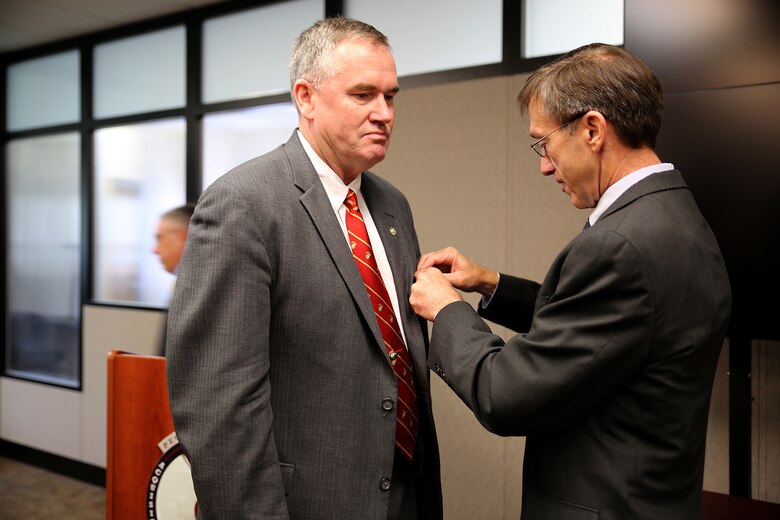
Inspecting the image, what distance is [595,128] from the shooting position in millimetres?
1237

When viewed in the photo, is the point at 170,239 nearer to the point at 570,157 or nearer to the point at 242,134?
the point at 242,134

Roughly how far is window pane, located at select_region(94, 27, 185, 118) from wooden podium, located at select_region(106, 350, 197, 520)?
8.36ft

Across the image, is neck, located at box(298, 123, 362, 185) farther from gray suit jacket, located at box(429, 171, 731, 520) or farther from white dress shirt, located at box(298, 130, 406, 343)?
gray suit jacket, located at box(429, 171, 731, 520)

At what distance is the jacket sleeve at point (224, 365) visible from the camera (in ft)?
3.86

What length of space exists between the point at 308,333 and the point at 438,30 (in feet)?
7.32

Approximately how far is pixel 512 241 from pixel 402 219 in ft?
3.95

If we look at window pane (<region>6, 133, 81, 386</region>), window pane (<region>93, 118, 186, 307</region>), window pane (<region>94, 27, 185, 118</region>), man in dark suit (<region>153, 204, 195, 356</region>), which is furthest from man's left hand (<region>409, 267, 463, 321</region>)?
window pane (<region>6, 133, 81, 386</region>)

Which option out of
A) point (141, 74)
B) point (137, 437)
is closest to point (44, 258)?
point (141, 74)

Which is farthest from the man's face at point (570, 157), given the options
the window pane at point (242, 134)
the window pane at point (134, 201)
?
the window pane at point (134, 201)

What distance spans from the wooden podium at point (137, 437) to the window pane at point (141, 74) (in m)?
2.55

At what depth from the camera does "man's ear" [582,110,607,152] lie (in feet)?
4.00

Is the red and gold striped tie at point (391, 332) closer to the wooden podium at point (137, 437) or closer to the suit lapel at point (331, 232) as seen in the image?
the suit lapel at point (331, 232)

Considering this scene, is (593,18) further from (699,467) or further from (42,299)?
(42,299)

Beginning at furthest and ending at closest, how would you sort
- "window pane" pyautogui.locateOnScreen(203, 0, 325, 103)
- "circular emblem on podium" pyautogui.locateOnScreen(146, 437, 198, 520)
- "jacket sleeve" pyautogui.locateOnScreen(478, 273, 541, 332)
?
"window pane" pyautogui.locateOnScreen(203, 0, 325, 103), "circular emblem on podium" pyautogui.locateOnScreen(146, 437, 198, 520), "jacket sleeve" pyautogui.locateOnScreen(478, 273, 541, 332)
